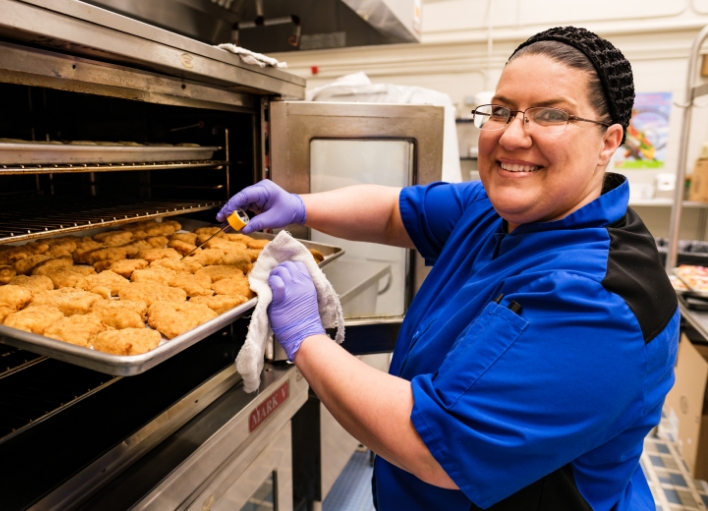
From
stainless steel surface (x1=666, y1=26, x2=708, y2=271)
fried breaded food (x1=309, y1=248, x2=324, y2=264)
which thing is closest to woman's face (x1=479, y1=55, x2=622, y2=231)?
fried breaded food (x1=309, y1=248, x2=324, y2=264)

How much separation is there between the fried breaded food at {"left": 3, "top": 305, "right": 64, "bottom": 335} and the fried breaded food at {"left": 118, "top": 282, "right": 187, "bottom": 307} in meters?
0.16

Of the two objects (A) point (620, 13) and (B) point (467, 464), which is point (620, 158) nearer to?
(A) point (620, 13)

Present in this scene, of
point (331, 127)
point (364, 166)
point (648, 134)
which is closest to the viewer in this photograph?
point (331, 127)

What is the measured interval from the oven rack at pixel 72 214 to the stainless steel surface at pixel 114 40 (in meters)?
0.41

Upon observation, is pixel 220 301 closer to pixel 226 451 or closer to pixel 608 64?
pixel 226 451

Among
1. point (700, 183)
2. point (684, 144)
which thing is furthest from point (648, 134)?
point (684, 144)

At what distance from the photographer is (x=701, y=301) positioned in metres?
2.46

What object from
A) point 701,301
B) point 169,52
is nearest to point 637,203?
point 701,301

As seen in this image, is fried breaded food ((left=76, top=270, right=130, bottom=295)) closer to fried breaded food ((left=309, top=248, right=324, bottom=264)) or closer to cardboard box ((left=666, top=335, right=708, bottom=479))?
fried breaded food ((left=309, top=248, right=324, bottom=264))

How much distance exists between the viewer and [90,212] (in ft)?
4.70

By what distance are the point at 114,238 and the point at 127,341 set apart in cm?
71

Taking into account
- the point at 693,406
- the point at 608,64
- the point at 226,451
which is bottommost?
the point at 693,406

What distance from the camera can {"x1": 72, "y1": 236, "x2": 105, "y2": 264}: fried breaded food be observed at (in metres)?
1.35

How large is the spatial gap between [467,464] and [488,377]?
0.53 ft
